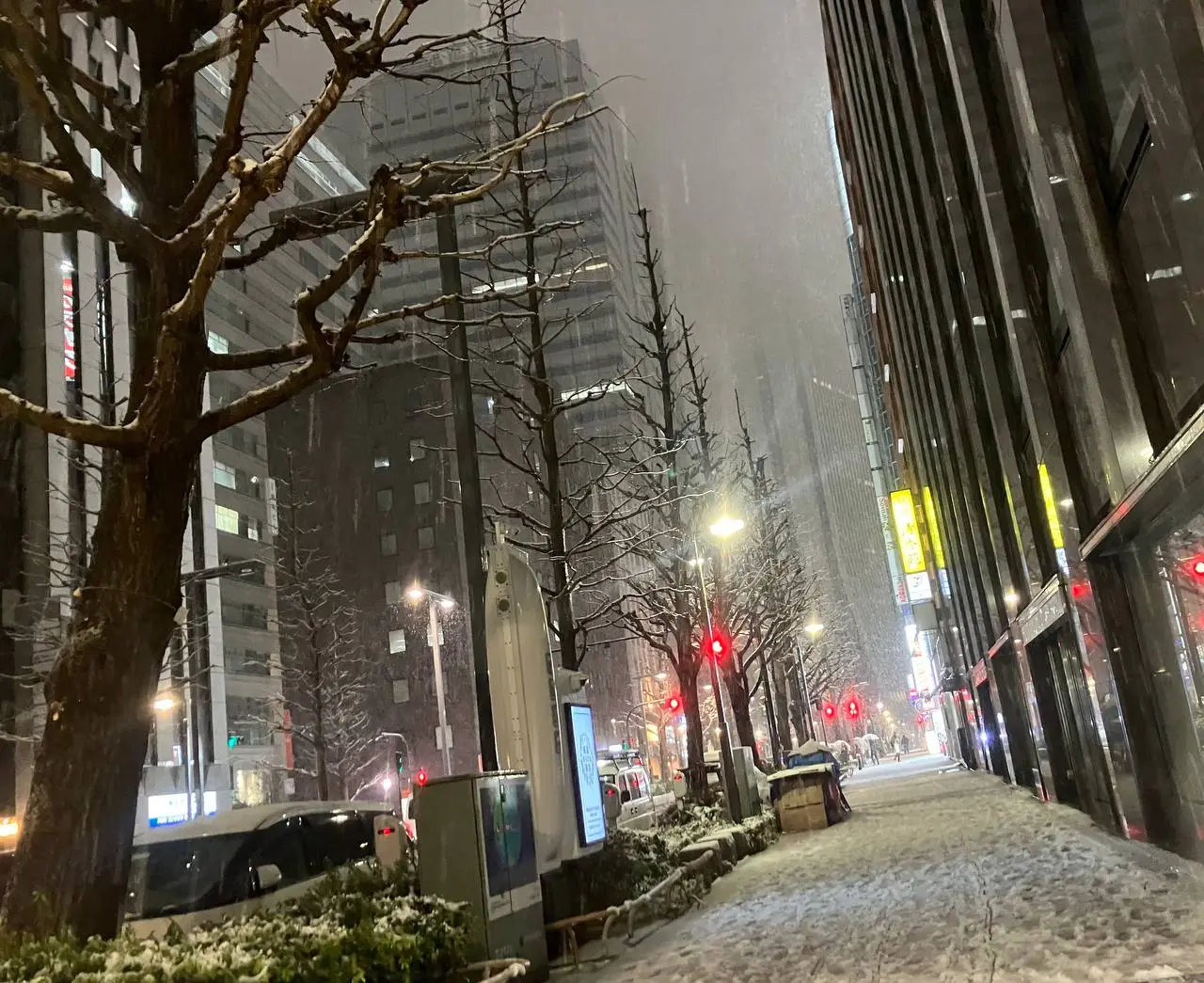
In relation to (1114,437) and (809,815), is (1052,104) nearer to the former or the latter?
(1114,437)

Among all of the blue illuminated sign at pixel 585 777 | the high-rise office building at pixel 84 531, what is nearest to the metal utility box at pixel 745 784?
the blue illuminated sign at pixel 585 777

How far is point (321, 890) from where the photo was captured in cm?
759

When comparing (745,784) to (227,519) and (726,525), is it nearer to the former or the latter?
(726,525)

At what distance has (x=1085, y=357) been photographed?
9617mm

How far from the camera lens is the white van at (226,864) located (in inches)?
348

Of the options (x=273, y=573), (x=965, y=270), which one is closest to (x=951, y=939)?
(x=965, y=270)

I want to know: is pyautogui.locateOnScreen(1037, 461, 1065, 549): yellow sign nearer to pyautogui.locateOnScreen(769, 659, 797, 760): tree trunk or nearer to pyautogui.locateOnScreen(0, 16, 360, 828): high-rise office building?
pyautogui.locateOnScreen(0, 16, 360, 828): high-rise office building

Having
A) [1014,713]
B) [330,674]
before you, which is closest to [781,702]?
[1014,713]

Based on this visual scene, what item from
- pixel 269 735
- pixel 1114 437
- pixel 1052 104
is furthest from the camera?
A: pixel 269 735

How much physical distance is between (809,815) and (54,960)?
17.0 meters

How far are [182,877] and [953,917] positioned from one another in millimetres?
6909

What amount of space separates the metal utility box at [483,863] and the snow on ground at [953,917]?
81 cm

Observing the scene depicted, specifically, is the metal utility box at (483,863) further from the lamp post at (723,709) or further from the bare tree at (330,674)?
the bare tree at (330,674)

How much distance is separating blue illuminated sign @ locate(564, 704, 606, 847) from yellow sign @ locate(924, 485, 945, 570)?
2725cm
